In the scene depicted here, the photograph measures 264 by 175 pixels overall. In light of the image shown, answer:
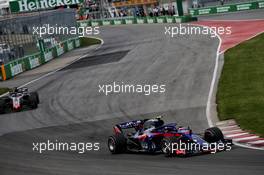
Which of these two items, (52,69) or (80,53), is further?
(80,53)

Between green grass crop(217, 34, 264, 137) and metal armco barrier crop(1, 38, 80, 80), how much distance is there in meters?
16.3

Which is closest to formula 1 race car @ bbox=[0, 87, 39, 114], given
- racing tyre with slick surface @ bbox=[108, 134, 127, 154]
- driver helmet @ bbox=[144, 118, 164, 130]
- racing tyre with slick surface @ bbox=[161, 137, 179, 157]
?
racing tyre with slick surface @ bbox=[108, 134, 127, 154]

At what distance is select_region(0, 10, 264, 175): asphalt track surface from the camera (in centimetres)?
1642

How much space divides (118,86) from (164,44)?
17.9 meters

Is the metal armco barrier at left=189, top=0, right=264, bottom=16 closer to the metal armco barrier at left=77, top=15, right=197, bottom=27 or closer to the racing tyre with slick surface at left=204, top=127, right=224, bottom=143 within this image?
the metal armco barrier at left=77, top=15, right=197, bottom=27

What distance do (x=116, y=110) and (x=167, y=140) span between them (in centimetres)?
1013

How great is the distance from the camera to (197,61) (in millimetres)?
39438

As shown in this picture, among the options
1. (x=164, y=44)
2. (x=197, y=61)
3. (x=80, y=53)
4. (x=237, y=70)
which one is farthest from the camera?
(x=80, y=53)

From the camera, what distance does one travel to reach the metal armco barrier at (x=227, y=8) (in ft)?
216

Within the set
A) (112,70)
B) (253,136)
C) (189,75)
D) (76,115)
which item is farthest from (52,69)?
(253,136)

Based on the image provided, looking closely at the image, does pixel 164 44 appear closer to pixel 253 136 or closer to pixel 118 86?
pixel 118 86

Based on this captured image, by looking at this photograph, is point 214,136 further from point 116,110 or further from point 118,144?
point 116,110

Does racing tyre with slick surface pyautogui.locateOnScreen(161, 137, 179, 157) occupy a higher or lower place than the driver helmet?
lower

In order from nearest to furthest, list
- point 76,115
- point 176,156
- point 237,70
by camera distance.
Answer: point 176,156 → point 76,115 → point 237,70
